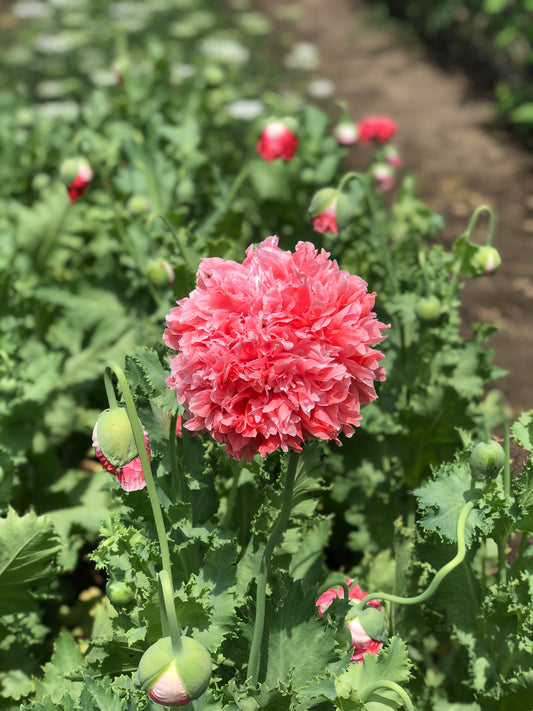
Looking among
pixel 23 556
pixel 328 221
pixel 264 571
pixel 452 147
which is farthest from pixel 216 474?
pixel 452 147

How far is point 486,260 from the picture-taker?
233 centimetres

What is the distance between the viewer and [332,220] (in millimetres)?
2258

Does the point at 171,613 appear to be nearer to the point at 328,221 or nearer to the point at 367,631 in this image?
the point at 367,631

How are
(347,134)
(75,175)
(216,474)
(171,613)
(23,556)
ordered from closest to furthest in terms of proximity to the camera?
(171,613), (23,556), (216,474), (75,175), (347,134)

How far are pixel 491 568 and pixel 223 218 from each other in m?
1.51

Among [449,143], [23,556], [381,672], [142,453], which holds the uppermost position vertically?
[142,453]

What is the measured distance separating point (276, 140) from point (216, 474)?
1206mm

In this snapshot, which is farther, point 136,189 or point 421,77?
point 421,77

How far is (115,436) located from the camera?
54.5 inches

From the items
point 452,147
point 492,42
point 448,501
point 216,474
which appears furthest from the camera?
point 492,42

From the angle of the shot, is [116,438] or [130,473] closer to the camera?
[116,438]

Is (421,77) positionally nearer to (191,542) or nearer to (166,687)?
(191,542)

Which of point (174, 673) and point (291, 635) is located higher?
point (174, 673)

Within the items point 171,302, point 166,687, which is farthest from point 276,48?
point 166,687
